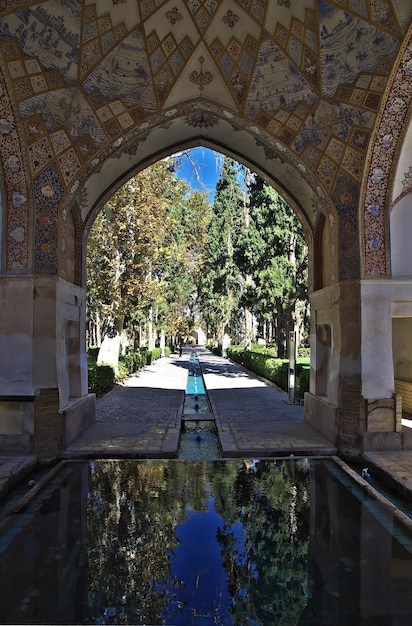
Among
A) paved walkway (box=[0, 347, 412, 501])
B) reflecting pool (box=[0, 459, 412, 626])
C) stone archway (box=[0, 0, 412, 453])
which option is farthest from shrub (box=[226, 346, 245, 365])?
reflecting pool (box=[0, 459, 412, 626])

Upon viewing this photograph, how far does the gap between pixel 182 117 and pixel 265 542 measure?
5.50 metres

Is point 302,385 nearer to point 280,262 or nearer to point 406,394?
point 406,394

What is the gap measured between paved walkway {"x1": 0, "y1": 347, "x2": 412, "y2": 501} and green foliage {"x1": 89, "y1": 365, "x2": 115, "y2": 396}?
1.94 feet

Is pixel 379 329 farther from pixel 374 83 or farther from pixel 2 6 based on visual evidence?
pixel 2 6

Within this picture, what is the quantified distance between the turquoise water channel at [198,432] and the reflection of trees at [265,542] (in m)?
0.93

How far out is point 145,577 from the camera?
9.59ft

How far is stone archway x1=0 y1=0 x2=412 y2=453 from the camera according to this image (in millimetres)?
5465

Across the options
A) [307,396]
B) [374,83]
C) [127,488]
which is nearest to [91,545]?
[127,488]

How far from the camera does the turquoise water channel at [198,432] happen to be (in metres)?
6.10

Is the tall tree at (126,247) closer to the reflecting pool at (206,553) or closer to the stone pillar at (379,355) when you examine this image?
the stone pillar at (379,355)

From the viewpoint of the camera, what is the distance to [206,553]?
10.7 feet

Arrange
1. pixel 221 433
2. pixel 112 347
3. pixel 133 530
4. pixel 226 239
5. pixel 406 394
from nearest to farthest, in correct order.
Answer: pixel 133 530, pixel 221 433, pixel 406 394, pixel 112 347, pixel 226 239

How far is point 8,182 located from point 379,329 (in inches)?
195

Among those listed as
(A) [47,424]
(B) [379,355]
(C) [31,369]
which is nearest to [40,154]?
(C) [31,369]
